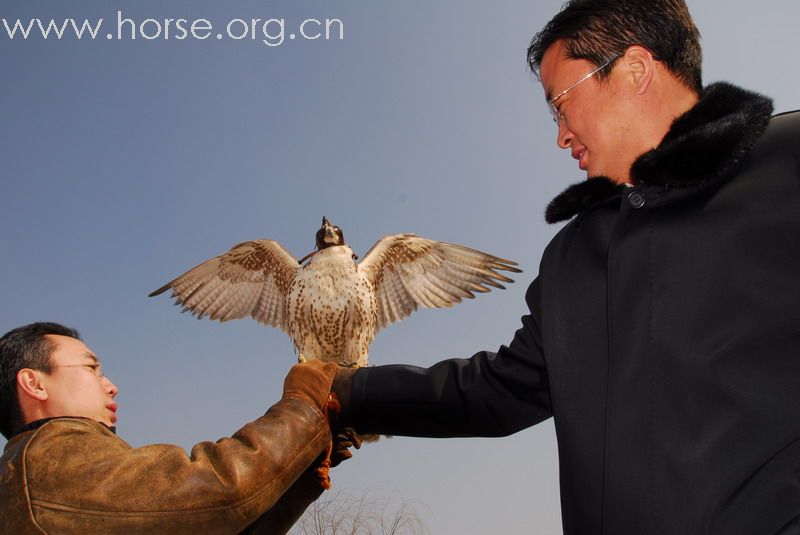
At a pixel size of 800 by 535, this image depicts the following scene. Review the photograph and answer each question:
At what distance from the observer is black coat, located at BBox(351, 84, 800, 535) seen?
1.38 meters

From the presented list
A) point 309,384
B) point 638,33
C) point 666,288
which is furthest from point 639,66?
point 309,384

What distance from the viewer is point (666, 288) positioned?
152cm

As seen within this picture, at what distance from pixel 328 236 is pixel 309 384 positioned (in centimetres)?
314

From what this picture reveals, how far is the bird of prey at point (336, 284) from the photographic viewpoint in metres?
5.00

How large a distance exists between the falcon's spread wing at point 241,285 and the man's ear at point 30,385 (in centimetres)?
326

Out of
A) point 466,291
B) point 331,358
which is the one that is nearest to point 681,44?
point 331,358

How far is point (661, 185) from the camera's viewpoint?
1.59 m

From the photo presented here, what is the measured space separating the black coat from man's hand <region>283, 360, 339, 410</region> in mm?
802

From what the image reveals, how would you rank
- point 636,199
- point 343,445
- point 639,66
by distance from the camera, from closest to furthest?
point 636,199 → point 639,66 → point 343,445

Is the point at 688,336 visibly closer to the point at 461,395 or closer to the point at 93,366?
the point at 461,395

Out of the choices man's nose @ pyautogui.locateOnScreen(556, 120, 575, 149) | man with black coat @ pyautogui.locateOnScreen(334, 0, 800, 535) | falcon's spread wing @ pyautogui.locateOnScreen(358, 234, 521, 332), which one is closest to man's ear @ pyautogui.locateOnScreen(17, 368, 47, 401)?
man with black coat @ pyautogui.locateOnScreen(334, 0, 800, 535)

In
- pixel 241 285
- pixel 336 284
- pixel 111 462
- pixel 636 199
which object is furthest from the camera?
pixel 241 285

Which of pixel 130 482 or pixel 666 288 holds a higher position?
pixel 666 288

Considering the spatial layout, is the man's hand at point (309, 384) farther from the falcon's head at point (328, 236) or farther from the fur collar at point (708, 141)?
the falcon's head at point (328, 236)
